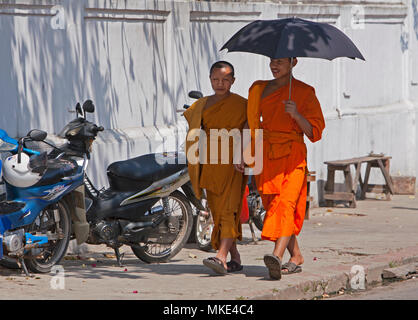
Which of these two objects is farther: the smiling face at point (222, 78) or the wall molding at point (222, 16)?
the wall molding at point (222, 16)

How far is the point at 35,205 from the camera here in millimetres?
8727

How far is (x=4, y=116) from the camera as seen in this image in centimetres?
1001

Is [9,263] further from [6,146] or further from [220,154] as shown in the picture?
[220,154]

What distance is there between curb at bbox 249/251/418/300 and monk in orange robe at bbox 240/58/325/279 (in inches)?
10.4

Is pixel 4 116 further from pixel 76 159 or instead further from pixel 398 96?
pixel 398 96

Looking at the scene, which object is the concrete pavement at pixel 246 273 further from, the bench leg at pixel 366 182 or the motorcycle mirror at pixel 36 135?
the bench leg at pixel 366 182

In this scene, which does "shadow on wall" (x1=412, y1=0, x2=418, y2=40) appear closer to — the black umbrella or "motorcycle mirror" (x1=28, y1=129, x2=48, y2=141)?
the black umbrella

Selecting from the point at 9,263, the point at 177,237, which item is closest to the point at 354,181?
the point at 177,237

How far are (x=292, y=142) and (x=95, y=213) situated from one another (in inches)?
75.4

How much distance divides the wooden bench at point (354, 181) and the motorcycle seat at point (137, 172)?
15.0ft

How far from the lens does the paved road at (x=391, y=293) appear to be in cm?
865

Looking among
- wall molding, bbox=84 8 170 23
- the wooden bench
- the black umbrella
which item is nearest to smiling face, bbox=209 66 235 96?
the black umbrella

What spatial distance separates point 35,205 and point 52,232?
46 cm

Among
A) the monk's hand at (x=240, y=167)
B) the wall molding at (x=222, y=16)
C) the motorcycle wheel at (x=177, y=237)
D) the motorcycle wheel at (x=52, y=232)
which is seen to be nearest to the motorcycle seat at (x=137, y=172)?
the motorcycle wheel at (x=177, y=237)
